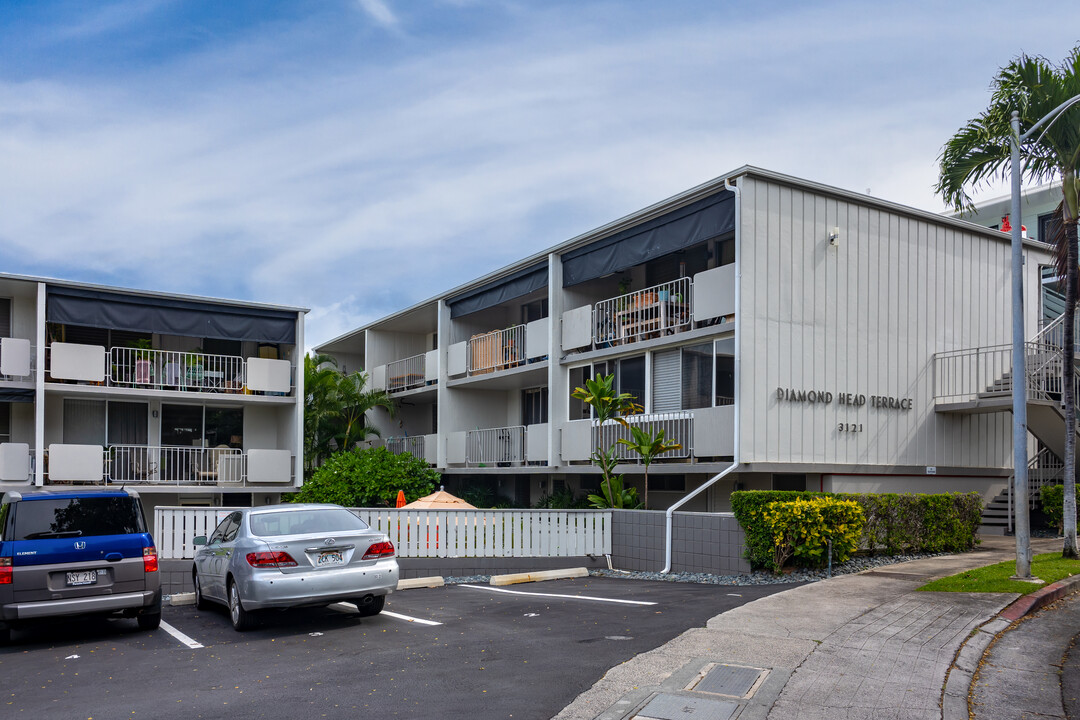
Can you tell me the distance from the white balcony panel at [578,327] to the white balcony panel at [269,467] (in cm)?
945

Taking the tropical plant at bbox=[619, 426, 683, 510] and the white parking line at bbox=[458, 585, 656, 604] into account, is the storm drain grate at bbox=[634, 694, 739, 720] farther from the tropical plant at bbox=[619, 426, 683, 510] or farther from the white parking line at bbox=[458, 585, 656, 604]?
the tropical plant at bbox=[619, 426, 683, 510]

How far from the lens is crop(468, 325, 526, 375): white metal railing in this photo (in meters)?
25.1

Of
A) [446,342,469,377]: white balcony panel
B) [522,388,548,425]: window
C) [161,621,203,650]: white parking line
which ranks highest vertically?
[446,342,469,377]: white balcony panel

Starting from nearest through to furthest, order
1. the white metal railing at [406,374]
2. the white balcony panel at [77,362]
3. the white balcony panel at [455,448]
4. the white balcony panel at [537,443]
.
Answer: the white balcony panel at [537,443] → the white balcony panel at [77,362] → the white balcony panel at [455,448] → the white metal railing at [406,374]

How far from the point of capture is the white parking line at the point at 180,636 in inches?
411

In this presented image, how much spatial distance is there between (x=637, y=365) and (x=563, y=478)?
5.71 metres

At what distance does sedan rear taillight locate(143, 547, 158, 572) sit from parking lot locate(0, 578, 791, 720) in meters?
0.78

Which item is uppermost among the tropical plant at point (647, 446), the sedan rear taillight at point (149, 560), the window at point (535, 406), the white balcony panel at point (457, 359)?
the white balcony panel at point (457, 359)

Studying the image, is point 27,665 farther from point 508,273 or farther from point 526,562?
point 508,273

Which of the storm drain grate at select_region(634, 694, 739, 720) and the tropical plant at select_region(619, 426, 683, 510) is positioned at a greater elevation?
the tropical plant at select_region(619, 426, 683, 510)

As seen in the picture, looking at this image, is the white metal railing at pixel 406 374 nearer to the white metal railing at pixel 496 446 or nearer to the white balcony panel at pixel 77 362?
the white metal railing at pixel 496 446

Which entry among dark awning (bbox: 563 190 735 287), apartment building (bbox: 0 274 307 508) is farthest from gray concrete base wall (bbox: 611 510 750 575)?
apartment building (bbox: 0 274 307 508)

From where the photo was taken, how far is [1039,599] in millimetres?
11836

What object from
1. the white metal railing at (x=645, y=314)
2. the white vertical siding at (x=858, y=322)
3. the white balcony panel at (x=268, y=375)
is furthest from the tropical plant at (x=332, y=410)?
the white vertical siding at (x=858, y=322)
